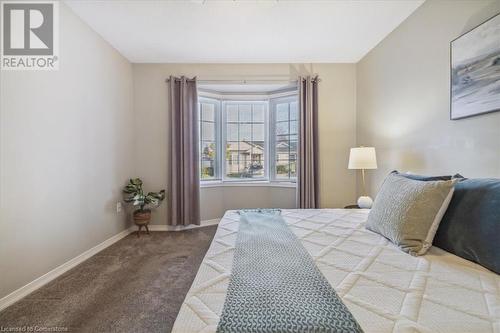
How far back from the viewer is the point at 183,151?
10.6ft

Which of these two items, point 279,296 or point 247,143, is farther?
point 247,143

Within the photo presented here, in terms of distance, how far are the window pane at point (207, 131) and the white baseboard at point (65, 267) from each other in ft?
4.75

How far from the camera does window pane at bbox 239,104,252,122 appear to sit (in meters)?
3.87

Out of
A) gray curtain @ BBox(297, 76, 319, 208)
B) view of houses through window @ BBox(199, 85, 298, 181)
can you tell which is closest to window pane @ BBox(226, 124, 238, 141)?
view of houses through window @ BBox(199, 85, 298, 181)

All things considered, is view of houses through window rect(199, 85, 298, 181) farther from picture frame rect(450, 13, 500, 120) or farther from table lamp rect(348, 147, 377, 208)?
picture frame rect(450, 13, 500, 120)

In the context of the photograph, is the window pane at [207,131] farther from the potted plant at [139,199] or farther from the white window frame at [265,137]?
the potted plant at [139,199]

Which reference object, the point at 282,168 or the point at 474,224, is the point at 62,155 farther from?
the point at 474,224

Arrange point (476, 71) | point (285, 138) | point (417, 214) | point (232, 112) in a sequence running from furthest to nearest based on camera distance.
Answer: point (232, 112) < point (285, 138) < point (476, 71) < point (417, 214)

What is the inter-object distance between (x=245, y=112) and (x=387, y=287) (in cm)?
340

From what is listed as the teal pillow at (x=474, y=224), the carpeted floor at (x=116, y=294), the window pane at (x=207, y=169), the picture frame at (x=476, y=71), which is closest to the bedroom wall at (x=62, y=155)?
the carpeted floor at (x=116, y=294)

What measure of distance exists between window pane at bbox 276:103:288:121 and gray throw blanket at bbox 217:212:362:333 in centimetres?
279

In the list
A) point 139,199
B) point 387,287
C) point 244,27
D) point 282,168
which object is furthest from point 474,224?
point 139,199

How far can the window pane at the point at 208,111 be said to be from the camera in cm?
368

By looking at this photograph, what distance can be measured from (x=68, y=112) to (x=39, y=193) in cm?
81
